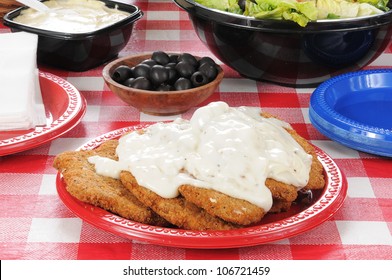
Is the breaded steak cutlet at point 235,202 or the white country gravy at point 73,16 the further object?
the white country gravy at point 73,16


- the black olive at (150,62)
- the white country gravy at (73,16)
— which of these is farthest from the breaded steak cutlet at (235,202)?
the white country gravy at (73,16)

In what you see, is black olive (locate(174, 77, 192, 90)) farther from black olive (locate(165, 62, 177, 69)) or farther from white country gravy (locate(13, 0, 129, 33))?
white country gravy (locate(13, 0, 129, 33))

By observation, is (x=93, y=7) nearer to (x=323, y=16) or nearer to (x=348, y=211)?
(x=323, y=16)

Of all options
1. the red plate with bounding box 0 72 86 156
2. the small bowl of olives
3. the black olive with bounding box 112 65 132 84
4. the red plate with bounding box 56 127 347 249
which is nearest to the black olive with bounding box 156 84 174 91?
the small bowl of olives

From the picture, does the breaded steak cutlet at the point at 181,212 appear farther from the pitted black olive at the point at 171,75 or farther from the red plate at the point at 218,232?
the pitted black olive at the point at 171,75

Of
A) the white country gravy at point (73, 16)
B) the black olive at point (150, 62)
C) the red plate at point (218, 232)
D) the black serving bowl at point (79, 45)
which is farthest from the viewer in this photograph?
the white country gravy at point (73, 16)
